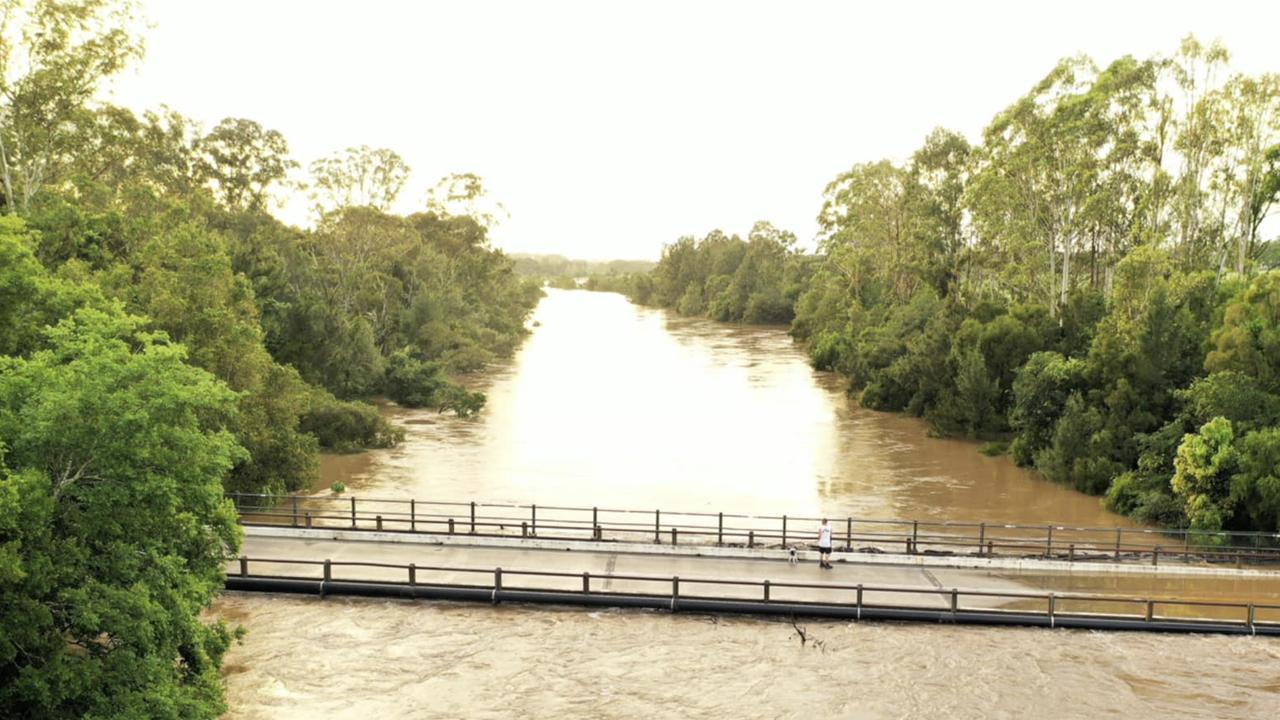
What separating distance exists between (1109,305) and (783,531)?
30.7 metres

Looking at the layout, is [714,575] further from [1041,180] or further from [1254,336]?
[1041,180]

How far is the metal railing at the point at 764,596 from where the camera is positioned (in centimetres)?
1877

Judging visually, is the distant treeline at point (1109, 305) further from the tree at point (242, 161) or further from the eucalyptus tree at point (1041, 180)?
the tree at point (242, 161)

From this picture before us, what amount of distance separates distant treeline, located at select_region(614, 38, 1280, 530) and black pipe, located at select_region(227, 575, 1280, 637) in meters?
11.9

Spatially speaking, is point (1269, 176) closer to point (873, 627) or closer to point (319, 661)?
point (873, 627)

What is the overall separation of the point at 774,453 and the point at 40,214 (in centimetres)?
3003

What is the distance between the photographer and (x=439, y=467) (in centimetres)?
3912

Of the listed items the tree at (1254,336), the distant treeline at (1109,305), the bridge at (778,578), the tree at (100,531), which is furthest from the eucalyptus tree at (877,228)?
the tree at (100,531)

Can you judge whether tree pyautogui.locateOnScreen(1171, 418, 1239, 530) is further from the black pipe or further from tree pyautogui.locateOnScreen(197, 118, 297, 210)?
tree pyautogui.locateOnScreen(197, 118, 297, 210)

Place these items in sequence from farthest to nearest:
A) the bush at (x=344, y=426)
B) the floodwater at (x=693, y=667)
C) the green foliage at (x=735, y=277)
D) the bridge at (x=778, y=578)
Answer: the green foliage at (x=735, y=277)
the bush at (x=344, y=426)
the bridge at (x=778, y=578)
the floodwater at (x=693, y=667)

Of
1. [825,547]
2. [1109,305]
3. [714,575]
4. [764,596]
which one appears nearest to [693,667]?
[764,596]

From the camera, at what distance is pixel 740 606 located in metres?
19.0

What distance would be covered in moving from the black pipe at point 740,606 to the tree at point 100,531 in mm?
6059

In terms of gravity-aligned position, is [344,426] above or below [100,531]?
below
